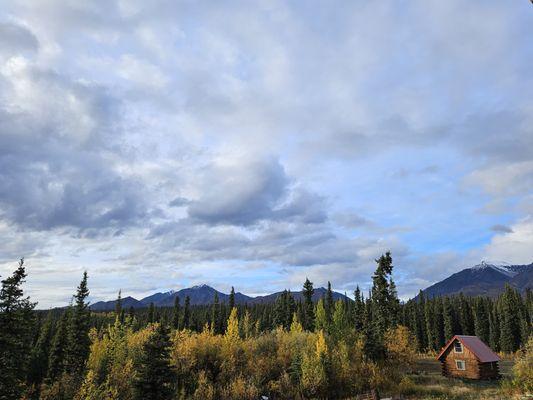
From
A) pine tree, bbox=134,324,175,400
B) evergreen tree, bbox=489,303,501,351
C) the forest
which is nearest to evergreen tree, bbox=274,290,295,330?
the forest

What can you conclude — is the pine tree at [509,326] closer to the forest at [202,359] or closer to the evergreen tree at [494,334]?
the evergreen tree at [494,334]

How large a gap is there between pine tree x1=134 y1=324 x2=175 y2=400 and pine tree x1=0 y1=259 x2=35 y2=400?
27.0 ft

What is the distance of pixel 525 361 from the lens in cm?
3788

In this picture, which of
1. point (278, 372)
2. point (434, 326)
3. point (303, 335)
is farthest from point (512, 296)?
point (278, 372)

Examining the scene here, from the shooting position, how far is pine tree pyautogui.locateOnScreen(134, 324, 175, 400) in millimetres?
26844

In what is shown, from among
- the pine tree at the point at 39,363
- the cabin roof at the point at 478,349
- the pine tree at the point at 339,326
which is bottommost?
the pine tree at the point at 39,363

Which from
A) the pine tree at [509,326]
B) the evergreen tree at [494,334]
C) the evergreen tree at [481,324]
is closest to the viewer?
the pine tree at [509,326]

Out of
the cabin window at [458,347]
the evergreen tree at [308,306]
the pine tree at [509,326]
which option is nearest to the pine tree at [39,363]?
the evergreen tree at [308,306]

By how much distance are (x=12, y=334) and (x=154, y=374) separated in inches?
393

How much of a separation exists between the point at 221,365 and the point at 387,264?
3573cm

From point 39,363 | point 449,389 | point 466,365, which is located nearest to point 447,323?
point 466,365

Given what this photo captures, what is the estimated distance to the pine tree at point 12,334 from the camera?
84.4 ft

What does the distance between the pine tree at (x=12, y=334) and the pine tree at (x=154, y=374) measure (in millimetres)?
8237

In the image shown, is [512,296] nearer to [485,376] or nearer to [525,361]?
[485,376]
